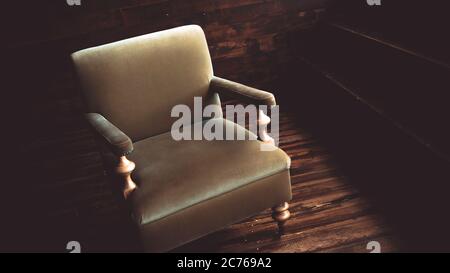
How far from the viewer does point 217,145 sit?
1.70 metres

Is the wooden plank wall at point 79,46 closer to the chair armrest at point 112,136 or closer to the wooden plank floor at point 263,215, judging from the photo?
the wooden plank floor at point 263,215

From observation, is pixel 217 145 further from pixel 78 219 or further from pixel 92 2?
pixel 92 2

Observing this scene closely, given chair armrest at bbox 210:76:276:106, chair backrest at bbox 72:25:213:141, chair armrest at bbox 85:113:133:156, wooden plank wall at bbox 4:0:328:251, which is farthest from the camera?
wooden plank wall at bbox 4:0:328:251

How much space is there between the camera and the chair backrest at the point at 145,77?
176 cm

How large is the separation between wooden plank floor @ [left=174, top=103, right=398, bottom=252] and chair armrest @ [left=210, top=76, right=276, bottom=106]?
2.35ft

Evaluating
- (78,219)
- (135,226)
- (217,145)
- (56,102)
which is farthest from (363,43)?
(56,102)

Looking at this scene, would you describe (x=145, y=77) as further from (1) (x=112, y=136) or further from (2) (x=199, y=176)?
(2) (x=199, y=176)

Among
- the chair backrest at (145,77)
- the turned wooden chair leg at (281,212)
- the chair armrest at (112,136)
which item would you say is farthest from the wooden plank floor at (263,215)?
the chair backrest at (145,77)

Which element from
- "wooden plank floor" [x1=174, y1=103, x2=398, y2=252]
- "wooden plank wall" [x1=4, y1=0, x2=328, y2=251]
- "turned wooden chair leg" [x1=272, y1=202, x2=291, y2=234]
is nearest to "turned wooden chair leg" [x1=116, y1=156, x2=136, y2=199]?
"wooden plank floor" [x1=174, y1=103, x2=398, y2=252]

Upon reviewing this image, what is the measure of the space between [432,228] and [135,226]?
1430 millimetres

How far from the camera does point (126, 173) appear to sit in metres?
1.46

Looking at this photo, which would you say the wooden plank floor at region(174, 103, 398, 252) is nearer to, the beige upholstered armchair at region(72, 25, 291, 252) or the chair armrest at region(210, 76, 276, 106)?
the beige upholstered armchair at region(72, 25, 291, 252)

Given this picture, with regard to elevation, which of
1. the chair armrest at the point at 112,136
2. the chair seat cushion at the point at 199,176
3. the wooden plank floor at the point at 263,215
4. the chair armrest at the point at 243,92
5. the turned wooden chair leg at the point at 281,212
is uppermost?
the chair armrest at the point at 243,92

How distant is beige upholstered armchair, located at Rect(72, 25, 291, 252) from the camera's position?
146 centimetres
